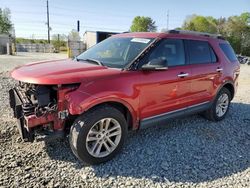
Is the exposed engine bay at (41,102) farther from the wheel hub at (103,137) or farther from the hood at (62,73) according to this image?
the wheel hub at (103,137)

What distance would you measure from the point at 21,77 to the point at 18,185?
1352 millimetres

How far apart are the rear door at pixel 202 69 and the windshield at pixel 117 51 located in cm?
105

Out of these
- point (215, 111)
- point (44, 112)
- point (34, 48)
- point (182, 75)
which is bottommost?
point (215, 111)

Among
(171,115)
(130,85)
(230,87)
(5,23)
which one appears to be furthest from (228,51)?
(5,23)

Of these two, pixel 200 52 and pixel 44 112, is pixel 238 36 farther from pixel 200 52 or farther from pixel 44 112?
pixel 44 112

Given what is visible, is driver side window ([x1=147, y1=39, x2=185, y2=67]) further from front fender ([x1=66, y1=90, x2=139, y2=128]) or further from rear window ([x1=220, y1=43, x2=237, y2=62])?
rear window ([x1=220, y1=43, x2=237, y2=62])

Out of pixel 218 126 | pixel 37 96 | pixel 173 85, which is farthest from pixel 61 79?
pixel 218 126

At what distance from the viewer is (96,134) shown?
3.64m

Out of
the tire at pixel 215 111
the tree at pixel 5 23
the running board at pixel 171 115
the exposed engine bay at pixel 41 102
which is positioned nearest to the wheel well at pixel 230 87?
the tire at pixel 215 111

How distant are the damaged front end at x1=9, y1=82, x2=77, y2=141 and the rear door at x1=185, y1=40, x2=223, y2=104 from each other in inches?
97.7

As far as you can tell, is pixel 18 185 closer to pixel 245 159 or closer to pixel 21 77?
pixel 21 77

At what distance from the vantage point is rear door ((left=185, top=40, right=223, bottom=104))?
4.86 meters

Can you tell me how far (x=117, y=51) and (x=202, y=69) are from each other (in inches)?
67.1

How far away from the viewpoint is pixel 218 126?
555 cm
